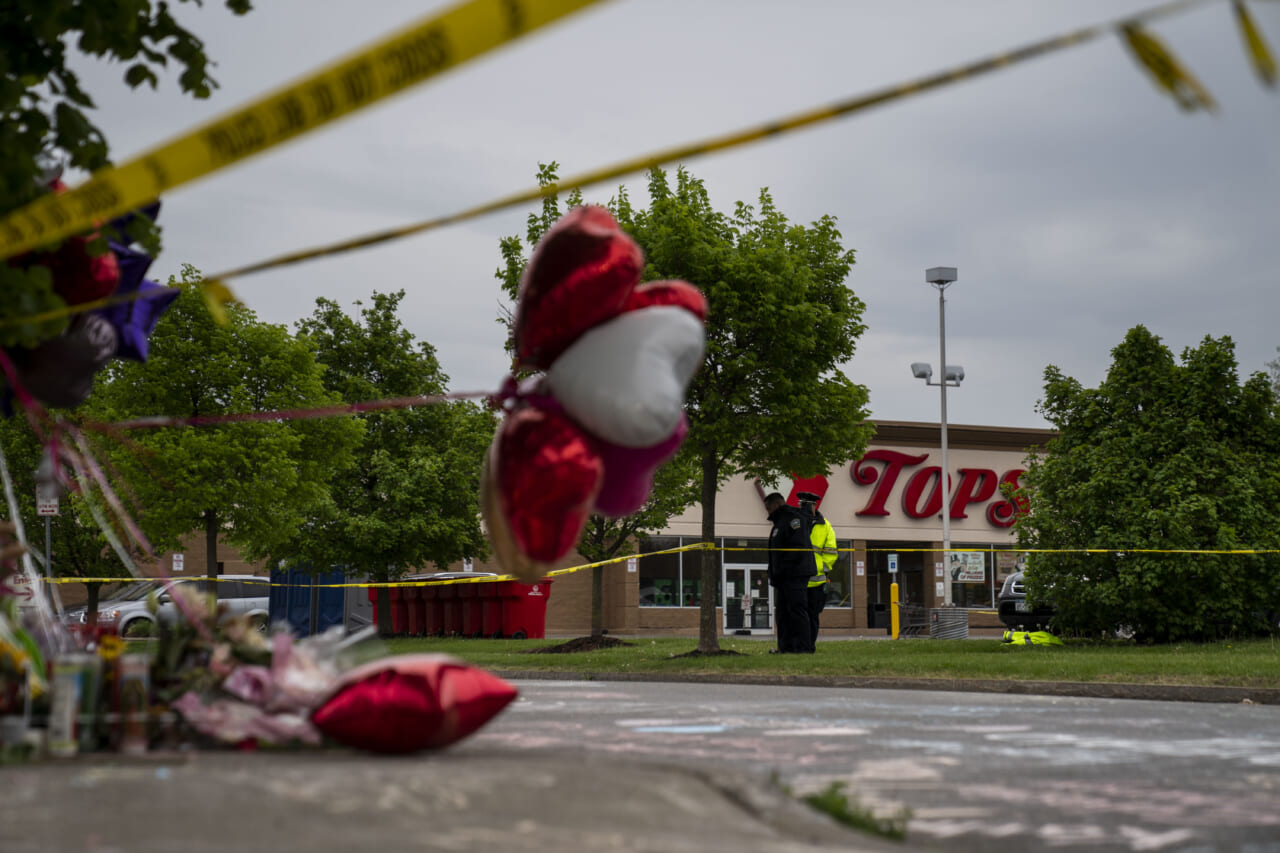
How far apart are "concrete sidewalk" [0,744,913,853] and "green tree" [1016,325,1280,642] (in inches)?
552

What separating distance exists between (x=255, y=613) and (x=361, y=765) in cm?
2714

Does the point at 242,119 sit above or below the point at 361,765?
above

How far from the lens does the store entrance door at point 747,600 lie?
1561 inches

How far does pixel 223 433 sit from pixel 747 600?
19.8m

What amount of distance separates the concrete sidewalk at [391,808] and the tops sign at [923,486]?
121 ft

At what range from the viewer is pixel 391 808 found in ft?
13.8

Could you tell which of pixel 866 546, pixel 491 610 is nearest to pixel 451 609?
pixel 491 610

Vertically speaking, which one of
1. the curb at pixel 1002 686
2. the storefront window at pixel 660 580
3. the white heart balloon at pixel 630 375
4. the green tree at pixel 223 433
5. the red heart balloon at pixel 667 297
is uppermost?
the green tree at pixel 223 433

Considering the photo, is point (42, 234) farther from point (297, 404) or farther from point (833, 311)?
point (297, 404)

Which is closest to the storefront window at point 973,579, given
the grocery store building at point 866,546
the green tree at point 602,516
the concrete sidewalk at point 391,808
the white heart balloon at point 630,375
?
the grocery store building at point 866,546

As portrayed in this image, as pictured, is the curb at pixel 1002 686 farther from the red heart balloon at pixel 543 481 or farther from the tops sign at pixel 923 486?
the tops sign at pixel 923 486

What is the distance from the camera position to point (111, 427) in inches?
267

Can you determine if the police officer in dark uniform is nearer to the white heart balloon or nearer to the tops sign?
the white heart balloon

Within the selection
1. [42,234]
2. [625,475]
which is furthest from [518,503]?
[42,234]
